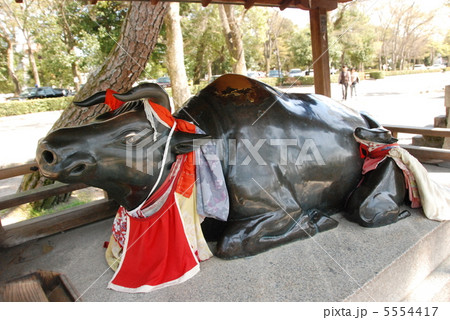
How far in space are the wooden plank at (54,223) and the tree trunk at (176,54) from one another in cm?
670

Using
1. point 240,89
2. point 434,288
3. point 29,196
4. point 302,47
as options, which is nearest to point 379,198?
point 434,288

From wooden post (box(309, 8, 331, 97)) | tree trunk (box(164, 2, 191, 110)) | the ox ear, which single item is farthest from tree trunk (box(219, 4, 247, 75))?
the ox ear

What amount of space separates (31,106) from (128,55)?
23388mm

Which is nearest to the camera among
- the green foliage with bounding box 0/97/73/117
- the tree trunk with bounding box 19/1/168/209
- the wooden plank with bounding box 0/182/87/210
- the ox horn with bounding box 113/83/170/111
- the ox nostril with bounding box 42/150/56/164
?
the ox nostril with bounding box 42/150/56/164

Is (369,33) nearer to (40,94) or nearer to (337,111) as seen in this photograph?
(40,94)

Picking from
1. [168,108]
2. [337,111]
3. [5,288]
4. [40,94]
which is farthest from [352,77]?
[40,94]

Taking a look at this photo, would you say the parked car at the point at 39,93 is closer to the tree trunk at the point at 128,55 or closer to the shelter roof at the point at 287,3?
the tree trunk at the point at 128,55

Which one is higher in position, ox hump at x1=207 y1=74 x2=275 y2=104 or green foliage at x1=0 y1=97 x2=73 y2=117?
ox hump at x1=207 y1=74 x2=275 y2=104

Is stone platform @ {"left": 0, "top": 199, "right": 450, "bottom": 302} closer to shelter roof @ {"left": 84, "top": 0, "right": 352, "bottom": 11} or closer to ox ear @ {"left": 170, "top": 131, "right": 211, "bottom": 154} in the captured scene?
ox ear @ {"left": 170, "top": 131, "right": 211, "bottom": 154}

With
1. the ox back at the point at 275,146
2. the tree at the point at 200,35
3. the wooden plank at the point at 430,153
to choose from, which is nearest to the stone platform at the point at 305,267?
the ox back at the point at 275,146

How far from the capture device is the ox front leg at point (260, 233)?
245cm

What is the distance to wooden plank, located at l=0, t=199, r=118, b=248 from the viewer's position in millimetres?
3104

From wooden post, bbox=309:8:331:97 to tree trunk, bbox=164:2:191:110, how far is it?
18.7 ft

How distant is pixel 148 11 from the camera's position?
14.8 ft
